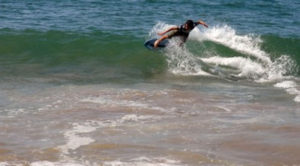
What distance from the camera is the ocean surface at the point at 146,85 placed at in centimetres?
774

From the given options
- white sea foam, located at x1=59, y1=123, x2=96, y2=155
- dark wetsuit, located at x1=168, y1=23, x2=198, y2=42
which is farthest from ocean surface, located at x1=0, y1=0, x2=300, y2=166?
dark wetsuit, located at x1=168, y1=23, x2=198, y2=42

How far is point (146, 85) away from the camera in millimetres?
13430

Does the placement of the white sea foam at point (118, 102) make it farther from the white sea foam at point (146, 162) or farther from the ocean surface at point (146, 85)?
the white sea foam at point (146, 162)

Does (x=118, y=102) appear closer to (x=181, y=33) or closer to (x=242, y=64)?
(x=181, y=33)

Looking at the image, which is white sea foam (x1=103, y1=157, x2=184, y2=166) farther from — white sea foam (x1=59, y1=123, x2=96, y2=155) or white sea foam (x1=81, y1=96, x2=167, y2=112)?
white sea foam (x1=81, y1=96, x2=167, y2=112)

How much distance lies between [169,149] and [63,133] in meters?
1.85

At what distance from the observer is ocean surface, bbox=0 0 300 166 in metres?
7.74

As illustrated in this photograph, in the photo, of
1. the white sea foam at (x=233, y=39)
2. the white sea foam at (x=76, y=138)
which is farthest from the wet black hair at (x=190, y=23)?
the white sea foam at (x=76, y=138)

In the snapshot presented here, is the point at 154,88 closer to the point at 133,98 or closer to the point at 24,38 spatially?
the point at 133,98

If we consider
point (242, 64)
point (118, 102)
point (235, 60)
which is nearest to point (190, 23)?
point (242, 64)

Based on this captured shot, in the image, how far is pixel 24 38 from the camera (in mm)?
18672

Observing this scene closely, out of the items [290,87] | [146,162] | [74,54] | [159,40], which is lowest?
[290,87]

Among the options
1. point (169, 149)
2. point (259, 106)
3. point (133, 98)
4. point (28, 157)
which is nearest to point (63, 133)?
point (28, 157)

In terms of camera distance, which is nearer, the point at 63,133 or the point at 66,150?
the point at 66,150
